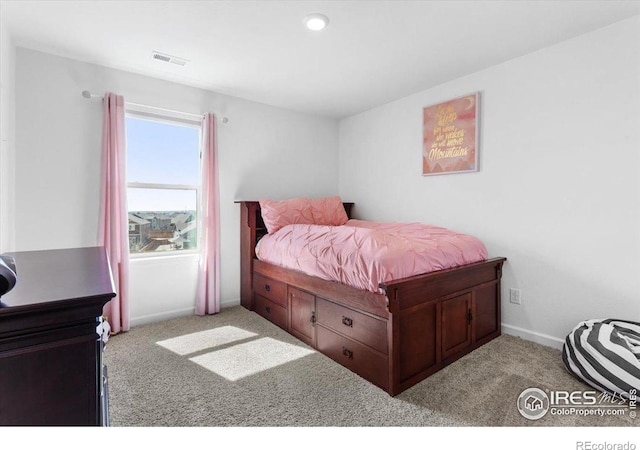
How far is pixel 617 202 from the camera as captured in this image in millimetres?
2102

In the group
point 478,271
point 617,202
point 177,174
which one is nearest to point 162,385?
point 177,174

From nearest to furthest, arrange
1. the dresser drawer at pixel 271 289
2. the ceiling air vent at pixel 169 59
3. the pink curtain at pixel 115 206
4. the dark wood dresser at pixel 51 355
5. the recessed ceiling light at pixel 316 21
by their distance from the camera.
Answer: the dark wood dresser at pixel 51 355 → the recessed ceiling light at pixel 316 21 → the ceiling air vent at pixel 169 59 → the pink curtain at pixel 115 206 → the dresser drawer at pixel 271 289

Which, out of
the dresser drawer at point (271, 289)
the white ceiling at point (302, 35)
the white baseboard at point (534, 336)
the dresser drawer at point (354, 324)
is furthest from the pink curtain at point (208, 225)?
the white baseboard at point (534, 336)

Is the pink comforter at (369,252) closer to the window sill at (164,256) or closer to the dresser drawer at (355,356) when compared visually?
the dresser drawer at (355,356)

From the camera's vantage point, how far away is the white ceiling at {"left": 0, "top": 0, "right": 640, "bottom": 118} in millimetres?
1930

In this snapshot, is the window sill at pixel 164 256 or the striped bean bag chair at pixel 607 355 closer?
the striped bean bag chair at pixel 607 355

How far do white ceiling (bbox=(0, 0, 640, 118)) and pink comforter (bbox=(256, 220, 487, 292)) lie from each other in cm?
141

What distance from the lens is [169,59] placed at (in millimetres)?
2592

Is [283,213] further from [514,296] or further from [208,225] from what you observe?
[514,296]

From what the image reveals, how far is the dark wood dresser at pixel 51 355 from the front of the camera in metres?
0.68

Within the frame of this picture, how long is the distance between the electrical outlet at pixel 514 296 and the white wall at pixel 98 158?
2.44 meters

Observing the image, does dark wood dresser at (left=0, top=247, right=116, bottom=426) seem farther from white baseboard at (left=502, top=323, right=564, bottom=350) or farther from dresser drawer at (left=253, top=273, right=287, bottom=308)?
white baseboard at (left=502, top=323, right=564, bottom=350)

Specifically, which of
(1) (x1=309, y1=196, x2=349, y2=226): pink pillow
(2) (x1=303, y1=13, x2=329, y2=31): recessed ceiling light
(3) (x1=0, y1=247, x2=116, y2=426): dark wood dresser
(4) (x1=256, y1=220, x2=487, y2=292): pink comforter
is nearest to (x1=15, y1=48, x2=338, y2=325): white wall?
(1) (x1=309, y1=196, x2=349, y2=226): pink pillow
